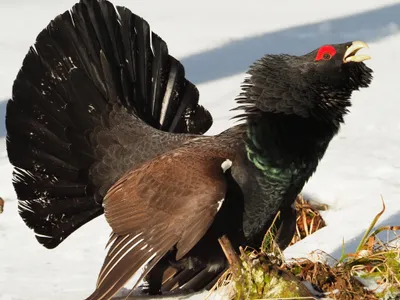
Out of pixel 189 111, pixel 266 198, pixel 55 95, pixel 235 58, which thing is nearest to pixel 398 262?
pixel 266 198

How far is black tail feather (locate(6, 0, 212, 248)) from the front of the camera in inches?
253

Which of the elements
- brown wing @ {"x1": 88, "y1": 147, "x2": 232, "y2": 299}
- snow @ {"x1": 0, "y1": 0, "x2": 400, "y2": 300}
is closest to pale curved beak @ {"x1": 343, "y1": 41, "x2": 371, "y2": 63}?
brown wing @ {"x1": 88, "y1": 147, "x2": 232, "y2": 299}

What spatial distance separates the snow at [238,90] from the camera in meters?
6.74

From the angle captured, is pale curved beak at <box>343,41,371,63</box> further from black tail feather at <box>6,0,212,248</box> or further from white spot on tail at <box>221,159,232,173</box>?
black tail feather at <box>6,0,212,248</box>

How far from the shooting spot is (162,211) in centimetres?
546

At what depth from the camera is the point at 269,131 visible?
5.71m

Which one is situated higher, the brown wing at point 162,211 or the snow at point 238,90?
the brown wing at point 162,211

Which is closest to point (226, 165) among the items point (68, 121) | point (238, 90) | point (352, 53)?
point (352, 53)

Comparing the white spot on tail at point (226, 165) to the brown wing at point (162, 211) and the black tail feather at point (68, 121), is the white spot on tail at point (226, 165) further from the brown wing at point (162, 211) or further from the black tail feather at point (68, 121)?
the black tail feather at point (68, 121)

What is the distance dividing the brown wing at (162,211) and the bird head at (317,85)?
0.45 metres

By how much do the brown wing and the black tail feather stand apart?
70 centimetres

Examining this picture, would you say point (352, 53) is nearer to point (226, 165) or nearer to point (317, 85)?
point (317, 85)

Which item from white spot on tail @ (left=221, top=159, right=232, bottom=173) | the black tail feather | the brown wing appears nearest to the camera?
the brown wing

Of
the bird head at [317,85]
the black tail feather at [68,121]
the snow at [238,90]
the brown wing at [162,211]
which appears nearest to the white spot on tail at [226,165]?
the brown wing at [162,211]
